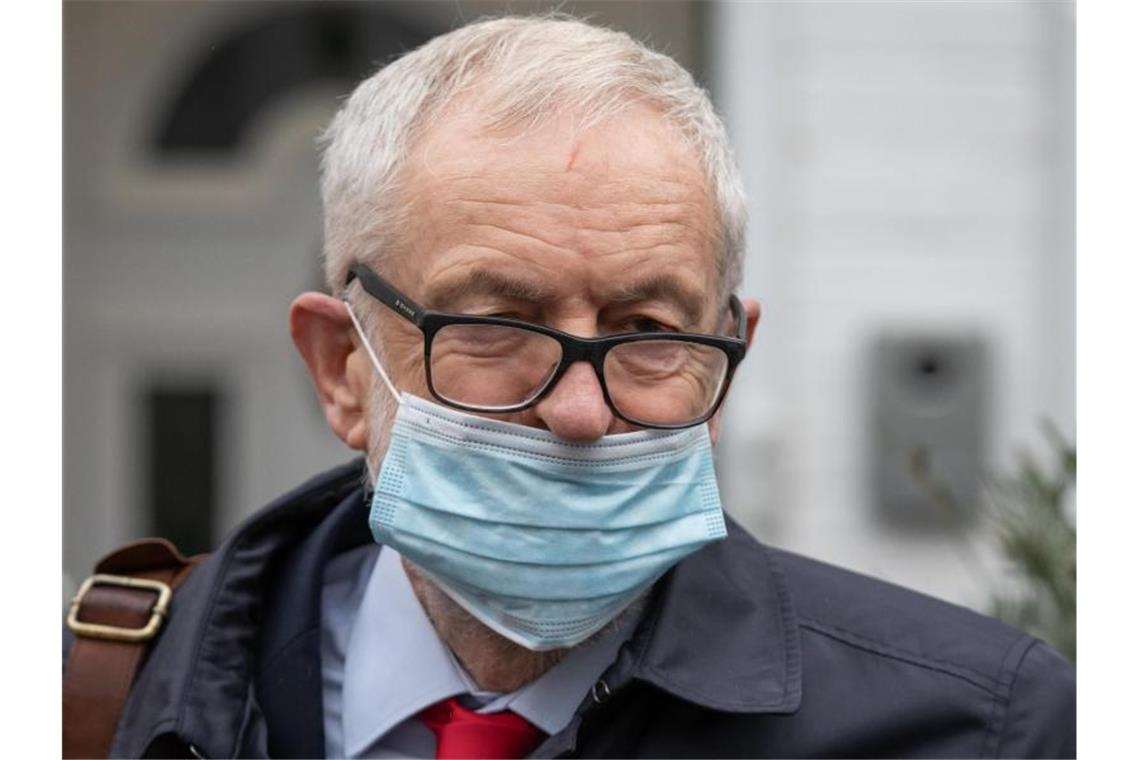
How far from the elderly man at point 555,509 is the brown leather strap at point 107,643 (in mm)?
27

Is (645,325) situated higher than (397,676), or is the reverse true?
(645,325)

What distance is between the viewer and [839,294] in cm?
591

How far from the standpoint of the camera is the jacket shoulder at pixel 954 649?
2.03 meters

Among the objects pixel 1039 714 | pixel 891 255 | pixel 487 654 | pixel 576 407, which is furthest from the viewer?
pixel 891 255

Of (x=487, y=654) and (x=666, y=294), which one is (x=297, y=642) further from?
(x=666, y=294)

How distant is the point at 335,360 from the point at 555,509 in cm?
46

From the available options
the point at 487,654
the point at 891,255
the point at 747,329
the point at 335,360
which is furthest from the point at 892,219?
the point at 487,654

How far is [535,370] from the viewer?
1978 millimetres

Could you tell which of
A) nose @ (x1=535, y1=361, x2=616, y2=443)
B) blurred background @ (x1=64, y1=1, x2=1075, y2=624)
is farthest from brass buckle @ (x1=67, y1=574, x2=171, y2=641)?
blurred background @ (x1=64, y1=1, x2=1075, y2=624)

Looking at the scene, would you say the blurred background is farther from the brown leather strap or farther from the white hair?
the brown leather strap

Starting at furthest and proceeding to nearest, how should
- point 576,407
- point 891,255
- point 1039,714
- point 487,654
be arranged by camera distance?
point 891,255 < point 487,654 < point 1039,714 < point 576,407

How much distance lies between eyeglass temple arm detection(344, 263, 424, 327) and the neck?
1.30ft

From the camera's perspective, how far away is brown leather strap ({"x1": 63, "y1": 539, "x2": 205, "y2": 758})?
206 centimetres
